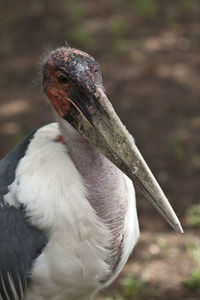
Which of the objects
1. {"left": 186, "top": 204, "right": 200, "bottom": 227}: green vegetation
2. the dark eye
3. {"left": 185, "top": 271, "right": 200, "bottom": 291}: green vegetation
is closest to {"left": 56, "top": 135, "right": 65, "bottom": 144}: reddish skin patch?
the dark eye

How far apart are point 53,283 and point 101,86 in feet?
3.74

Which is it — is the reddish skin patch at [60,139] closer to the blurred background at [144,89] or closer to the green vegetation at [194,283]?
the blurred background at [144,89]

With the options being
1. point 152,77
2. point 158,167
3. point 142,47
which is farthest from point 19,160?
point 142,47

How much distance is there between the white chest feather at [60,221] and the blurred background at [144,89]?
1.55ft

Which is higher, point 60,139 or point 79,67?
point 79,67

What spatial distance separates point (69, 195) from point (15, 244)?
0.41m

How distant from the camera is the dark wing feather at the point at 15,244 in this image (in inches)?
141

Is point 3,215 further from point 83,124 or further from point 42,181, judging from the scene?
point 83,124

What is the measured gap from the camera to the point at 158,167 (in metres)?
6.18

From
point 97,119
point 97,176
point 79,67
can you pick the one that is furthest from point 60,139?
point 79,67

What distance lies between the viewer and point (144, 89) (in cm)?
762

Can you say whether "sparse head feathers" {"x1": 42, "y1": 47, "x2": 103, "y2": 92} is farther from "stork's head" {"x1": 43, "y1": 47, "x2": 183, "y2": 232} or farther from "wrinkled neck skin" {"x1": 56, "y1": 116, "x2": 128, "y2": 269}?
"wrinkled neck skin" {"x1": 56, "y1": 116, "x2": 128, "y2": 269}

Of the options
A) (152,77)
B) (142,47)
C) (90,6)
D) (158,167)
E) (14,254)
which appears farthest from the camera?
(90,6)

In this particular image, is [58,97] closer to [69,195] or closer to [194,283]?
[69,195]
